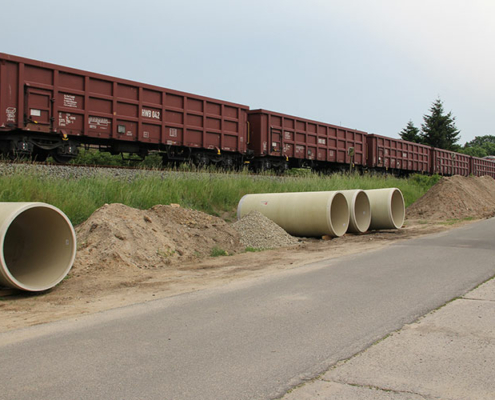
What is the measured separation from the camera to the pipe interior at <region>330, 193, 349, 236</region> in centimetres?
1372

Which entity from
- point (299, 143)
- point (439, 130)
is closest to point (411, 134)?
point (439, 130)

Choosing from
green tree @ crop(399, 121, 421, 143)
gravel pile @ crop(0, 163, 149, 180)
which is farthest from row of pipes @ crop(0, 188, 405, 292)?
green tree @ crop(399, 121, 421, 143)

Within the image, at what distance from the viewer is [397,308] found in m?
5.30

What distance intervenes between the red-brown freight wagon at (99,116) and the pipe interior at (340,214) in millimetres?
6702

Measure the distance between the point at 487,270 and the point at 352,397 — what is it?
17.7 ft

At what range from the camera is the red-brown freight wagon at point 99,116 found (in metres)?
13.8

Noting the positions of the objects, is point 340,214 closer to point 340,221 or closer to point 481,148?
point 340,221

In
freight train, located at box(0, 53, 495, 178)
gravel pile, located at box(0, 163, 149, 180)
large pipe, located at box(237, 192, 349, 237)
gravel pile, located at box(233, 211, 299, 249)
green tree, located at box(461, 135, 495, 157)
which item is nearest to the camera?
gravel pile, located at box(0, 163, 149, 180)

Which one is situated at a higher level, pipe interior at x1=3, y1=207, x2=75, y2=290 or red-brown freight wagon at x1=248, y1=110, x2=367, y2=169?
red-brown freight wagon at x1=248, y1=110, x2=367, y2=169

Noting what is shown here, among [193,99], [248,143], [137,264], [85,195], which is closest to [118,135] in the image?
[193,99]

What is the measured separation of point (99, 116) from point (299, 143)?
11.4 meters

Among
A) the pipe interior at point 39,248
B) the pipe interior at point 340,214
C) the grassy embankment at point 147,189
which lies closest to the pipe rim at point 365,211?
the pipe interior at point 340,214

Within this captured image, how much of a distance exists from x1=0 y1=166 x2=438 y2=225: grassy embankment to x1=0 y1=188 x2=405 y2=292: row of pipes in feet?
4.19

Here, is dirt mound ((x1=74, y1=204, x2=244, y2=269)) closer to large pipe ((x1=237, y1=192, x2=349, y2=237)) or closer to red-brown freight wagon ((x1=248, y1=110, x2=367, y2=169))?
large pipe ((x1=237, y1=192, x2=349, y2=237))
